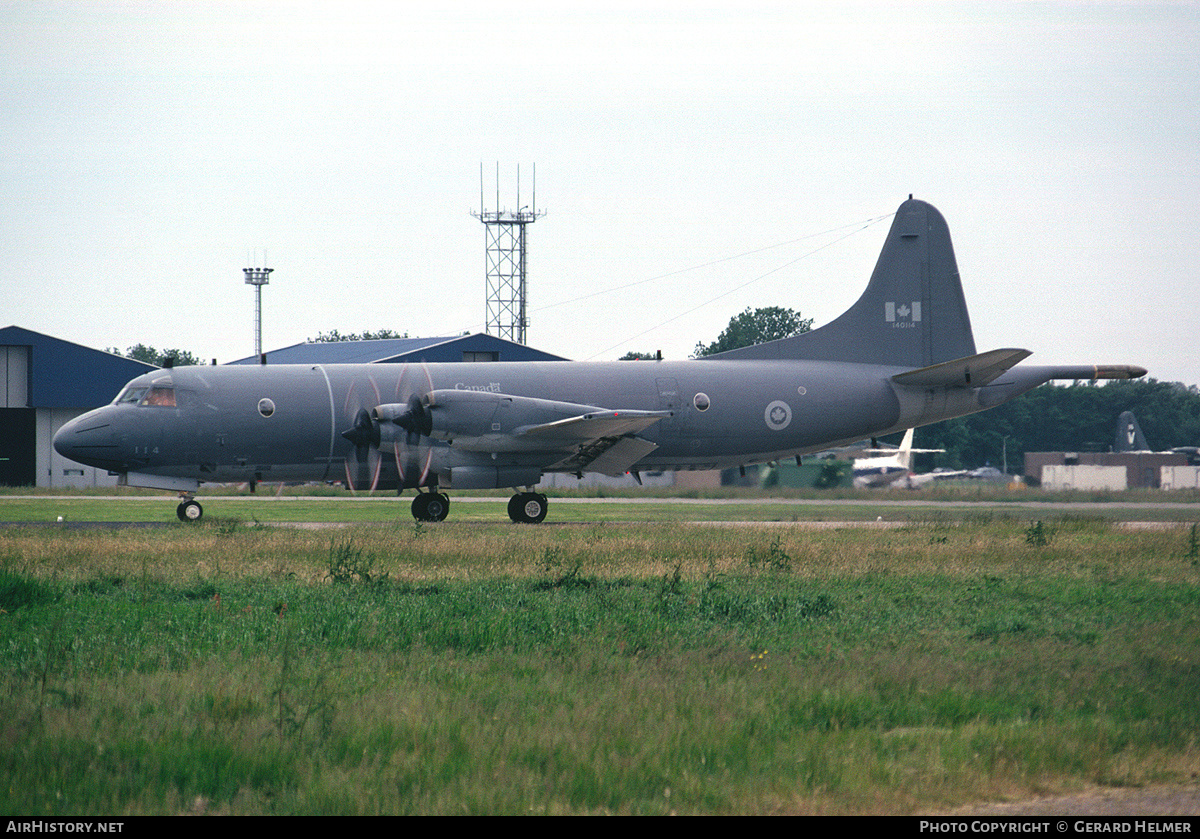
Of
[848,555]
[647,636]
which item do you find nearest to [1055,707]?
[647,636]

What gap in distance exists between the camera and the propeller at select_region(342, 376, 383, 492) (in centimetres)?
2988

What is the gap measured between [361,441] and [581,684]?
20361 millimetres

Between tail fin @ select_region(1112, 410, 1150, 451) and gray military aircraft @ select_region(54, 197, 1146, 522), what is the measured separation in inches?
1716

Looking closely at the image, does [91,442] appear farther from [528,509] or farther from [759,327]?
[759,327]

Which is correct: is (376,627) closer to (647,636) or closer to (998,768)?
(647,636)

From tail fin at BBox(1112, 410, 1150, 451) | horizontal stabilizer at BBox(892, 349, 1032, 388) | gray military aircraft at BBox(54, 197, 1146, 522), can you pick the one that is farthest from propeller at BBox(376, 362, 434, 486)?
tail fin at BBox(1112, 410, 1150, 451)

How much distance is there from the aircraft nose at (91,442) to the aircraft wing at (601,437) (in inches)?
420

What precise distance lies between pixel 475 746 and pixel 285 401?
23.1m

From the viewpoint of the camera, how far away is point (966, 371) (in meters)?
32.2

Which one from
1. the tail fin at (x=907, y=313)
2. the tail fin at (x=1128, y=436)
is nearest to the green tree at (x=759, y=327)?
the tail fin at (x=1128, y=436)

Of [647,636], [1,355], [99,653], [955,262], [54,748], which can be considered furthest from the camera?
[1,355]

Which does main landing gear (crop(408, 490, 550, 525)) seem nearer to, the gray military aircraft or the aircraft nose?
the gray military aircraft
